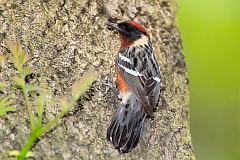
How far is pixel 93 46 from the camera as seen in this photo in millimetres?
5023

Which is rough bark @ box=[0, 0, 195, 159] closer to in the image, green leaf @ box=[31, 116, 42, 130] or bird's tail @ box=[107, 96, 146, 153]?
bird's tail @ box=[107, 96, 146, 153]

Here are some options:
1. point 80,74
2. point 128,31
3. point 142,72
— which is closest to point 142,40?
point 128,31

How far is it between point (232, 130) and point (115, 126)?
5.21 metres

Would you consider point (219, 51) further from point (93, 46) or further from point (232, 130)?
point (93, 46)

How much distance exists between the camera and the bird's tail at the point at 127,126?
4429 mm

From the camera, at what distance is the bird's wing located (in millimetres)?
4953

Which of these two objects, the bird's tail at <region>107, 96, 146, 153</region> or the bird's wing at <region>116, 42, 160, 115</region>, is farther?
the bird's wing at <region>116, 42, 160, 115</region>

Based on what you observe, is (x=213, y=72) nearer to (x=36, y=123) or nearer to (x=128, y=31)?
(x=128, y=31)

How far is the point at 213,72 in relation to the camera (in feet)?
30.6

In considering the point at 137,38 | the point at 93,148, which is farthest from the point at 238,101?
the point at 93,148

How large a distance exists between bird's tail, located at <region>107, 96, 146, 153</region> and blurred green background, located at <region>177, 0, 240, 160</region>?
4.01 meters

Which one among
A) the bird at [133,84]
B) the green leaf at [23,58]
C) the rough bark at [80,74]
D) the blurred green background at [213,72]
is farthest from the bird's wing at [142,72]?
the blurred green background at [213,72]

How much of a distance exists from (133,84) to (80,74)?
633 millimetres

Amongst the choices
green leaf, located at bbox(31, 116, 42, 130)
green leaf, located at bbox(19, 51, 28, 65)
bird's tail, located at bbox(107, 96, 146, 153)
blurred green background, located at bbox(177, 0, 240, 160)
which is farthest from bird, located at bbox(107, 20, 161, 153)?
blurred green background, located at bbox(177, 0, 240, 160)
